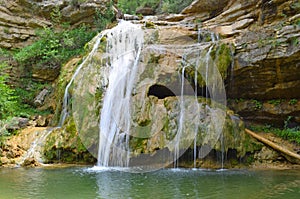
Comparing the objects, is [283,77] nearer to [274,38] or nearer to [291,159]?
[274,38]

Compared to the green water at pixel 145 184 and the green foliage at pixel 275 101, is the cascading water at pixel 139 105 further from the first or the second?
the green foliage at pixel 275 101

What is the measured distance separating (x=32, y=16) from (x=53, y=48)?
2.79 m

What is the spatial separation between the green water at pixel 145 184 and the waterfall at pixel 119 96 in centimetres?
110

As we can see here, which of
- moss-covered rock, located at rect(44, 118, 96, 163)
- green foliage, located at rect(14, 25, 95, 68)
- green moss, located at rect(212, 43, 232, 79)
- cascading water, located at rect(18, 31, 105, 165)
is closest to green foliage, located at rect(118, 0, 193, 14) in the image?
green foliage, located at rect(14, 25, 95, 68)

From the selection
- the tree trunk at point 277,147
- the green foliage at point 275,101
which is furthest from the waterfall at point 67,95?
the green foliage at point 275,101

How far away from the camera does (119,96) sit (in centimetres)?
1054

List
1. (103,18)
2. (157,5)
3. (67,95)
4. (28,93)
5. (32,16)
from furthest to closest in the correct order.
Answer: (157,5) → (32,16) → (103,18) → (28,93) → (67,95)

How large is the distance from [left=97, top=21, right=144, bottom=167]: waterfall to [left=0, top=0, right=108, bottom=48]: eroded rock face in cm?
531

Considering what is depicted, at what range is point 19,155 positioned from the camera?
32.3 feet

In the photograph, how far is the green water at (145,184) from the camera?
218 inches

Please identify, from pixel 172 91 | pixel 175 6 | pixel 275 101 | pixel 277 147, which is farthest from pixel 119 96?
pixel 175 6

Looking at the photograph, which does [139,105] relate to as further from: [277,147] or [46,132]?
[277,147]

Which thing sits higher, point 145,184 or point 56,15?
point 56,15

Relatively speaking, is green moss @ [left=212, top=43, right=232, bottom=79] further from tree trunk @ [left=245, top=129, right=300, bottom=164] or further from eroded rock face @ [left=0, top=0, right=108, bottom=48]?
eroded rock face @ [left=0, top=0, right=108, bottom=48]
